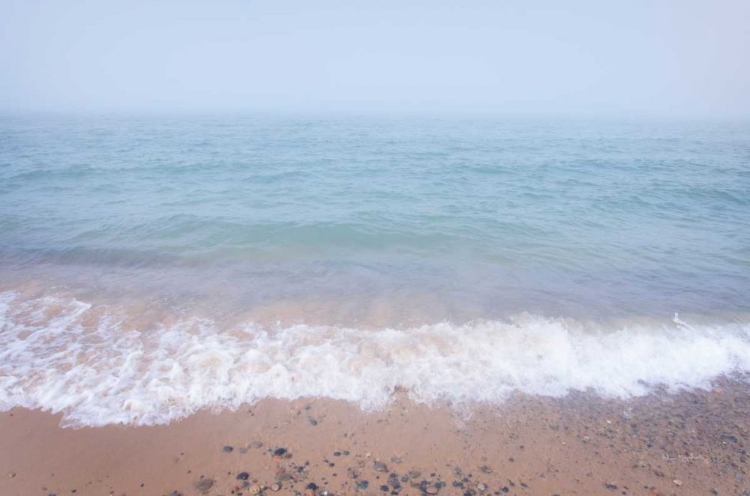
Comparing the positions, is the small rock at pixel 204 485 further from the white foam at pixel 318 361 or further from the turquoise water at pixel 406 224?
the turquoise water at pixel 406 224

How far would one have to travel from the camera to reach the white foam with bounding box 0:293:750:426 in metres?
6.11

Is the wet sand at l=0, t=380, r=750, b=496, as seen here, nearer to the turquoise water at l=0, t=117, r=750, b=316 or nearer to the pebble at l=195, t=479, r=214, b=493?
the pebble at l=195, t=479, r=214, b=493

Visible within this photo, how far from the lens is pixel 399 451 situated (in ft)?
17.0

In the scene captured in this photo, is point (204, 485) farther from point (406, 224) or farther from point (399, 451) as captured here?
point (406, 224)

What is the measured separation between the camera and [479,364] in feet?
23.0

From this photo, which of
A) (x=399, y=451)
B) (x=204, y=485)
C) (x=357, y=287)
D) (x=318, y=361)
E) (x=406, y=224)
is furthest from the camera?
(x=406, y=224)

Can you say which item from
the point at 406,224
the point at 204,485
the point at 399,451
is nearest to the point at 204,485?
the point at 204,485

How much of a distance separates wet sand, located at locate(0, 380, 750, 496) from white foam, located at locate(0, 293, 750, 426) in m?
0.32

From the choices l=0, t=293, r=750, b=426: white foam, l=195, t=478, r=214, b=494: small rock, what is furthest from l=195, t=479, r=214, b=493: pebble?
l=0, t=293, r=750, b=426: white foam

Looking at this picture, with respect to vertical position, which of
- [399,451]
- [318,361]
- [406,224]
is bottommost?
[399,451]

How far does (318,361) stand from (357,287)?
3405 mm

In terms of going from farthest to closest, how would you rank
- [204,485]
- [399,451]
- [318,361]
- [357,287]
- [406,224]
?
[406,224]
[357,287]
[318,361]
[399,451]
[204,485]

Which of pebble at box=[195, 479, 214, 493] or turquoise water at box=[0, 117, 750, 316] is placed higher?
turquoise water at box=[0, 117, 750, 316]

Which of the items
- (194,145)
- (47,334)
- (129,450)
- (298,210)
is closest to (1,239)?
(47,334)
